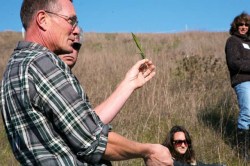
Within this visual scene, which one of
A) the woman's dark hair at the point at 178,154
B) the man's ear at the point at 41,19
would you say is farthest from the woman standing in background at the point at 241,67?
the man's ear at the point at 41,19

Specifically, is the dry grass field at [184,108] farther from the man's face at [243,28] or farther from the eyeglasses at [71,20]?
the eyeglasses at [71,20]

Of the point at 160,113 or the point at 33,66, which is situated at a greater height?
the point at 33,66

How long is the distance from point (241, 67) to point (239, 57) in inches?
5.7

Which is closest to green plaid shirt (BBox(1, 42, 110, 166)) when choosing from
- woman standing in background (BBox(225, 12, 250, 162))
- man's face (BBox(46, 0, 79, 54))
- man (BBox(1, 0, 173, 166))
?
man (BBox(1, 0, 173, 166))

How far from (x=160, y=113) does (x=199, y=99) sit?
67cm

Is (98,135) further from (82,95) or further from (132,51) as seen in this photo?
(132,51)

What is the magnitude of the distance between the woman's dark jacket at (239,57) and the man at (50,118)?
2.97 m

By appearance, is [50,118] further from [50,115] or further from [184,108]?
[184,108]

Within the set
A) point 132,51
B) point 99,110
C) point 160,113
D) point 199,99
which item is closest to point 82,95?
point 99,110

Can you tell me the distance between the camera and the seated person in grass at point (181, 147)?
352 cm

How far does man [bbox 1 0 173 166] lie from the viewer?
42.7 inches

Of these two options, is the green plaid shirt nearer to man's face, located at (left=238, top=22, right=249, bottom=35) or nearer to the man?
the man

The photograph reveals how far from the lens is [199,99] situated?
534cm

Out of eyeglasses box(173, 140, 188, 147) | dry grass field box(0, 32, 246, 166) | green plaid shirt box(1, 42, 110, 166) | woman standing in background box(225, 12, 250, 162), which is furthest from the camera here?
dry grass field box(0, 32, 246, 166)
